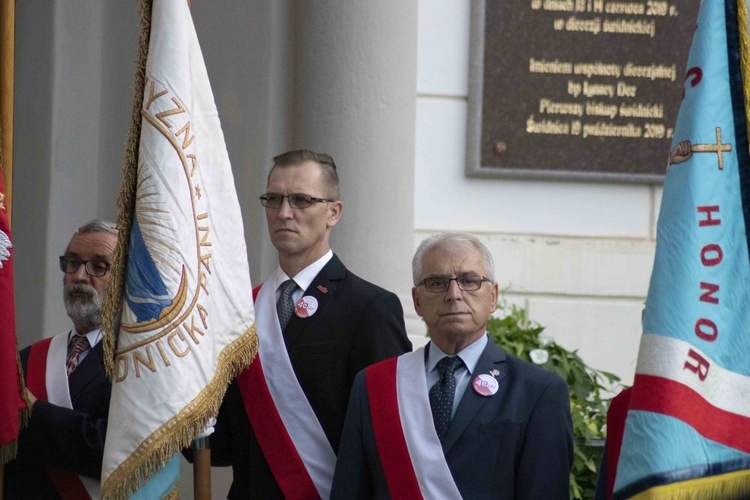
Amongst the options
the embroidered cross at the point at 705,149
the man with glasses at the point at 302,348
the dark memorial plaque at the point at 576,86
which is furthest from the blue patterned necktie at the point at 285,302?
the dark memorial plaque at the point at 576,86

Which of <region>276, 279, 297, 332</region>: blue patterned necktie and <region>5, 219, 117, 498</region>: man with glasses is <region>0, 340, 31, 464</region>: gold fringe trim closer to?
<region>5, 219, 117, 498</region>: man with glasses

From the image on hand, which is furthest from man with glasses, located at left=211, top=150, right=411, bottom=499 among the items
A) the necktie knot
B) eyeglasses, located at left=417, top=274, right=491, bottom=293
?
the necktie knot

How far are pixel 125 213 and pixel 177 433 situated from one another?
674 mm

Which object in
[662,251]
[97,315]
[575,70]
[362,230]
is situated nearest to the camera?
[662,251]

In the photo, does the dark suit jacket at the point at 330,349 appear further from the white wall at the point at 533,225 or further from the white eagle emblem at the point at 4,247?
the white wall at the point at 533,225

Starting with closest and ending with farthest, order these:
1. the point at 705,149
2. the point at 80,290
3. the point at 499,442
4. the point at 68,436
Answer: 1. the point at 705,149
2. the point at 499,442
3. the point at 68,436
4. the point at 80,290

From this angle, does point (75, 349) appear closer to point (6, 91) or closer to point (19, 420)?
point (19, 420)

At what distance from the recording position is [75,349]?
4172 mm

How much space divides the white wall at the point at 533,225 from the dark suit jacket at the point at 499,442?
252cm

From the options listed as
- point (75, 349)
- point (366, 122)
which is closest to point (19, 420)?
point (75, 349)

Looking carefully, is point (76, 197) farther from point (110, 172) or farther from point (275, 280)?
point (275, 280)

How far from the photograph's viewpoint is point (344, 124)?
5691mm

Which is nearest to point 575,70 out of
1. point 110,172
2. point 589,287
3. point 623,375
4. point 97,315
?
point 589,287

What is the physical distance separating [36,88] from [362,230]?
1777mm
